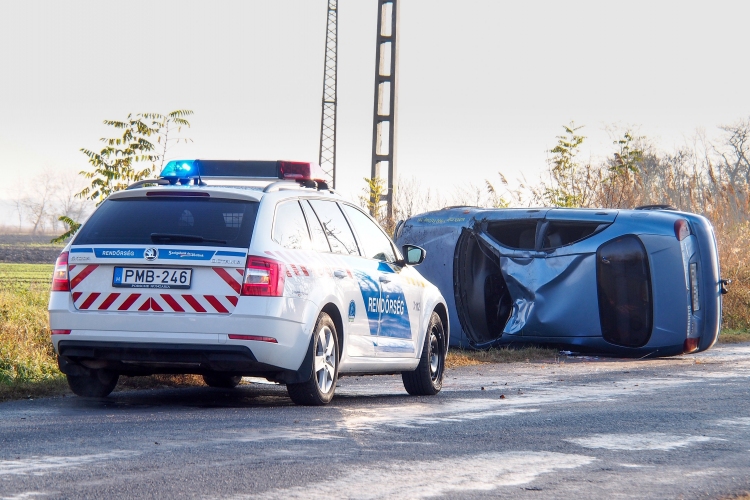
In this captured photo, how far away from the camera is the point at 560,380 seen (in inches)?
464

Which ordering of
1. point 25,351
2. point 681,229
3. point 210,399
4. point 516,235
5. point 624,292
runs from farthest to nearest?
point 516,235, point 624,292, point 681,229, point 25,351, point 210,399

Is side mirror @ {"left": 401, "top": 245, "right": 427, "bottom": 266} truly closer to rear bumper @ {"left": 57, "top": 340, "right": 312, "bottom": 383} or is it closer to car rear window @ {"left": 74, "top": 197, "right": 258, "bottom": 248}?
rear bumper @ {"left": 57, "top": 340, "right": 312, "bottom": 383}

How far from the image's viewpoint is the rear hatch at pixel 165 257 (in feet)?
26.3

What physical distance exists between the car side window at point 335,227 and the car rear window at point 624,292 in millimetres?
6095

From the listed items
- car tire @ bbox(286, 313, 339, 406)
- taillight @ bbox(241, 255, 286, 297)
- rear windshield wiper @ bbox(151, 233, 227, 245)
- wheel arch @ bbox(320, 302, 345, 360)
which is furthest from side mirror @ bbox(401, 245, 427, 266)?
rear windshield wiper @ bbox(151, 233, 227, 245)

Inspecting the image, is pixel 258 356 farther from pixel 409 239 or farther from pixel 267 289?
pixel 409 239

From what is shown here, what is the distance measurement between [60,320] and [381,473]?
3.40m

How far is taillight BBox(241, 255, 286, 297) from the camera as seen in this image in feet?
26.2

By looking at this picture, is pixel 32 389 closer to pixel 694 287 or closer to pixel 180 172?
pixel 180 172

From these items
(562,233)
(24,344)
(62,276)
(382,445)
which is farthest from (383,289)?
(562,233)

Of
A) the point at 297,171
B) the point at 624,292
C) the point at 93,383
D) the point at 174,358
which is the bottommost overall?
the point at 93,383

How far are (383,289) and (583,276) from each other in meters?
5.96

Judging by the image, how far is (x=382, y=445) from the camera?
672 cm

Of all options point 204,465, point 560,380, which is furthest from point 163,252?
point 560,380
